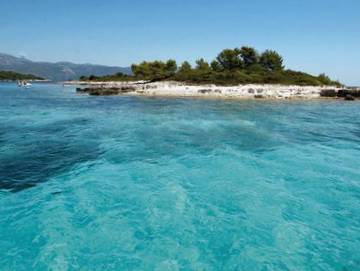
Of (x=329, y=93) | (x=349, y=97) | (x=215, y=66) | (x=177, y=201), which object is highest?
(x=215, y=66)

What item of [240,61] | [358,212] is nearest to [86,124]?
[358,212]

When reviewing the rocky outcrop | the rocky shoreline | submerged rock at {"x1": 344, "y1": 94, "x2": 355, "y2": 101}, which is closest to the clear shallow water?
the rocky shoreline

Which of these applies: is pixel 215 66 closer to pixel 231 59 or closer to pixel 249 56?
pixel 231 59

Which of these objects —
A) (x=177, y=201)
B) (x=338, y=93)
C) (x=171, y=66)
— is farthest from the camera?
(x=171, y=66)

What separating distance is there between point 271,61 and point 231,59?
527 inches

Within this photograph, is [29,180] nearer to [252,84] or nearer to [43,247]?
[43,247]

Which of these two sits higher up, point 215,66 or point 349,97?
point 215,66

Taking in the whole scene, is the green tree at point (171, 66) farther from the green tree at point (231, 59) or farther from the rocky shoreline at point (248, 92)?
the rocky shoreline at point (248, 92)

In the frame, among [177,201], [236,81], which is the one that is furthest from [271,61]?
[177,201]

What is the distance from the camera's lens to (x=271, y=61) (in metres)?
103

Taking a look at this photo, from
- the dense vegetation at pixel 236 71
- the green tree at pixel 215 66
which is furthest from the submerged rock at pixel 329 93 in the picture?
the green tree at pixel 215 66

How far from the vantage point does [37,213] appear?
11.5 meters

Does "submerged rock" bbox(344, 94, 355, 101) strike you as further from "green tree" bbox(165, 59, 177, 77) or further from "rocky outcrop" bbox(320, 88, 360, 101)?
"green tree" bbox(165, 59, 177, 77)

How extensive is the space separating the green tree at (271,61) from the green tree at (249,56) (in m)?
2.24
